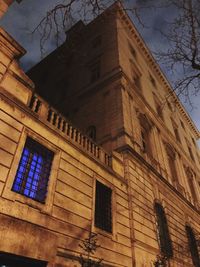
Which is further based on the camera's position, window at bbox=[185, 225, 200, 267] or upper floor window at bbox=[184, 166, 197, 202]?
upper floor window at bbox=[184, 166, 197, 202]

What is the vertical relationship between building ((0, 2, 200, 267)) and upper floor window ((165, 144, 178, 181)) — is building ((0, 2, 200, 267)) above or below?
below

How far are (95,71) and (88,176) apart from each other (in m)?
14.5

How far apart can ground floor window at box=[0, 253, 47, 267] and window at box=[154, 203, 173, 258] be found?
8279mm

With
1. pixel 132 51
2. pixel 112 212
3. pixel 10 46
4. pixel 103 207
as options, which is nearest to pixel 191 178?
pixel 132 51

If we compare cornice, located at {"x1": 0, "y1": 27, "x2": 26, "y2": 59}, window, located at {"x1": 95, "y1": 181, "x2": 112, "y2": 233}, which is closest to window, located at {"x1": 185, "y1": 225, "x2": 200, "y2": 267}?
window, located at {"x1": 95, "y1": 181, "x2": 112, "y2": 233}

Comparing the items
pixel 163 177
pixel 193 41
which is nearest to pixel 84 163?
pixel 193 41

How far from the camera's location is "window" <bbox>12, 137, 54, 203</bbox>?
715 cm

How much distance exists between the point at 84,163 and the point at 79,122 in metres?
8.87

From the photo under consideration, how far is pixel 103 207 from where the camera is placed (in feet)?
32.5

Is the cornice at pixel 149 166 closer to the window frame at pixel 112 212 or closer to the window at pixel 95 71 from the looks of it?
the window frame at pixel 112 212

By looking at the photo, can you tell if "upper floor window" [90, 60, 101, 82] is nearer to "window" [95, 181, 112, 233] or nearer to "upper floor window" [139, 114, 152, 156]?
"upper floor window" [139, 114, 152, 156]

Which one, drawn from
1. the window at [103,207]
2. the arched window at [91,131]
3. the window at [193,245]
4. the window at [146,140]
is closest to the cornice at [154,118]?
the window at [146,140]

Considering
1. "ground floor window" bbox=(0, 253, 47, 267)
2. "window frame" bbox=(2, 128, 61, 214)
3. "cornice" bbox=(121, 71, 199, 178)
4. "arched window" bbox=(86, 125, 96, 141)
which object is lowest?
"ground floor window" bbox=(0, 253, 47, 267)

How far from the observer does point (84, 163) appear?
32.0ft
